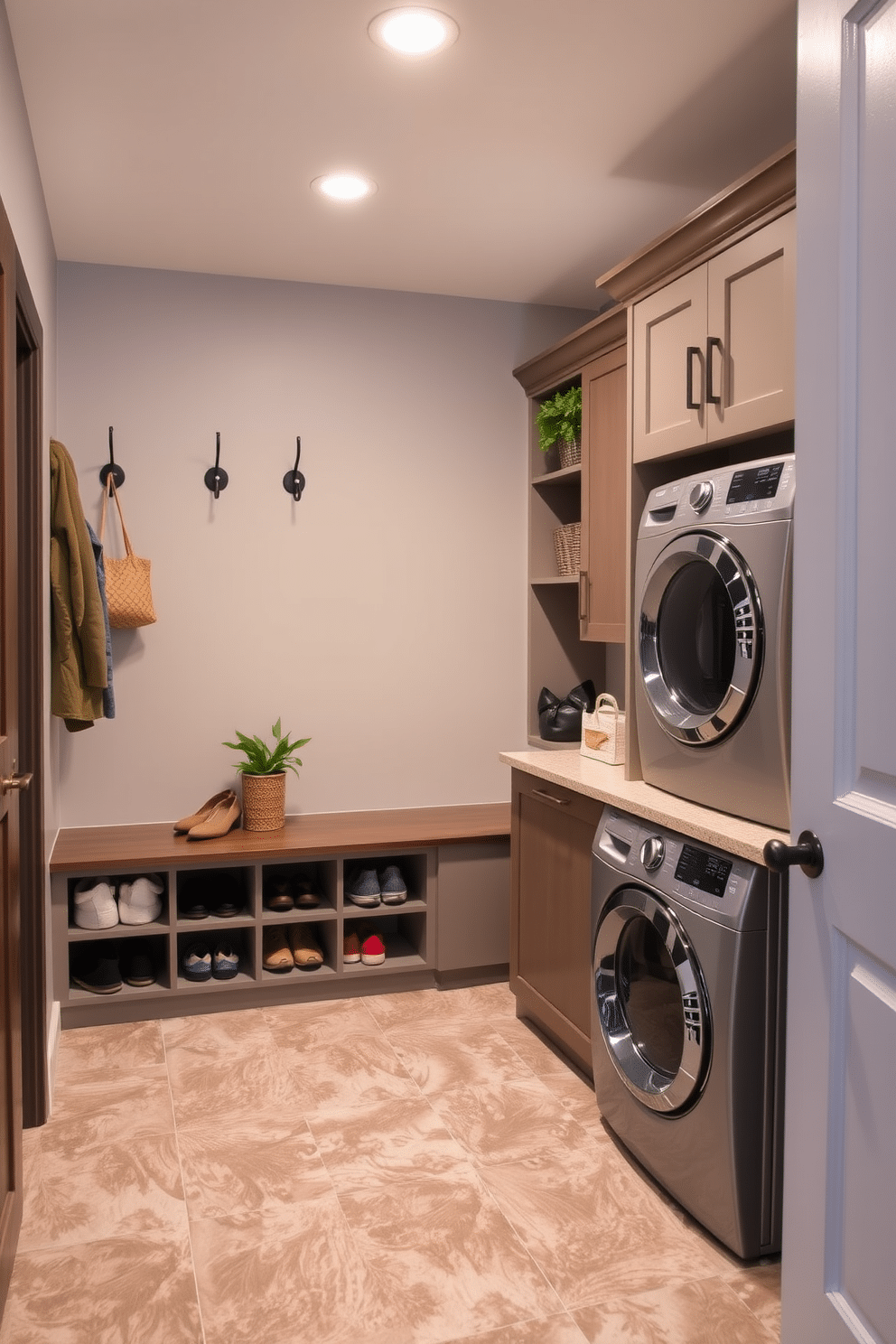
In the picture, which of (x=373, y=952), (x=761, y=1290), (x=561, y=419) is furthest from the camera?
(x=561, y=419)

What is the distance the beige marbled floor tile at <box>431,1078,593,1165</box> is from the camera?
2414 millimetres

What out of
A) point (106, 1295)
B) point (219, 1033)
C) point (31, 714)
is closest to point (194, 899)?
point (219, 1033)

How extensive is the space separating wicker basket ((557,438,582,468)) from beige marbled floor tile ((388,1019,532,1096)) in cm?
191

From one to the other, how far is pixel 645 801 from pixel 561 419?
1.79m

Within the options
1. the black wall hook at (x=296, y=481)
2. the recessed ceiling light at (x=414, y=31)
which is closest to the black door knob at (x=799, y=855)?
the recessed ceiling light at (x=414, y=31)

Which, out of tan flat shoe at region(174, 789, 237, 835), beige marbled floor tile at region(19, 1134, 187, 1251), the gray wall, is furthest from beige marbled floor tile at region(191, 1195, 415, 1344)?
the gray wall

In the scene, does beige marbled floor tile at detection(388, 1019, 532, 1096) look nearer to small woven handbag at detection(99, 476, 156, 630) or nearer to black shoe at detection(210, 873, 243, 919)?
black shoe at detection(210, 873, 243, 919)

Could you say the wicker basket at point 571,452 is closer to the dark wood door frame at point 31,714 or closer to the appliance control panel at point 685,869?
the appliance control panel at point 685,869

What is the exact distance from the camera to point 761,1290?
1887 mm

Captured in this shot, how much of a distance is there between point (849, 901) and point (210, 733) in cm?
277

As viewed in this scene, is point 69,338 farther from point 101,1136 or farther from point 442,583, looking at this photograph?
point 101,1136

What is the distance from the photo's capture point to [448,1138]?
2.46 metres

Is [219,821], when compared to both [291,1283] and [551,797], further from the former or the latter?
[291,1283]

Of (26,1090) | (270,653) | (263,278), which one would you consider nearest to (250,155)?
(263,278)
